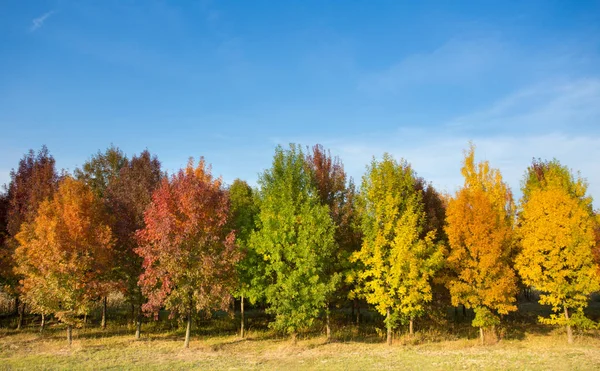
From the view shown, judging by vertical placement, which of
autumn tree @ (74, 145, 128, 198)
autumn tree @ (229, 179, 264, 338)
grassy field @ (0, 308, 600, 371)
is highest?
autumn tree @ (74, 145, 128, 198)

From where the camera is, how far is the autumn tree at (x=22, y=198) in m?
30.9

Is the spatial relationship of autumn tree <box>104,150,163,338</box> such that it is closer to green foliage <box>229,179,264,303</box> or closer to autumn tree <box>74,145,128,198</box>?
green foliage <box>229,179,264,303</box>

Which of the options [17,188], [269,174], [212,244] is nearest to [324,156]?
[269,174]

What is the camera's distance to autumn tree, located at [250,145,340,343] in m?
25.9

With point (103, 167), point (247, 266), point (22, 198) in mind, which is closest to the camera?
point (247, 266)

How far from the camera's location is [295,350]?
24375 millimetres

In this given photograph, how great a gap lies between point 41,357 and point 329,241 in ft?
57.6

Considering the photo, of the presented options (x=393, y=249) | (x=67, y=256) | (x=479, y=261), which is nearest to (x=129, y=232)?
(x=67, y=256)

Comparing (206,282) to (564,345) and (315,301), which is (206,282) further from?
(564,345)

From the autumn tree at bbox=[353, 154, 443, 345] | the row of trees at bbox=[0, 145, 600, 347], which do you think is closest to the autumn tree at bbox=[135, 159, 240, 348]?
the row of trees at bbox=[0, 145, 600, 347]

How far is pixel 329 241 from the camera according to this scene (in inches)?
1065

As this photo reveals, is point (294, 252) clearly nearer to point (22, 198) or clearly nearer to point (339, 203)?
point (339, 203)

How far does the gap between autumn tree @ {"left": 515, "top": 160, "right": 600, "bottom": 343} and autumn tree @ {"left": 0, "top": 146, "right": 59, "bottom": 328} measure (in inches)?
1367

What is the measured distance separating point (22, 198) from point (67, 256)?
41.6 feet
